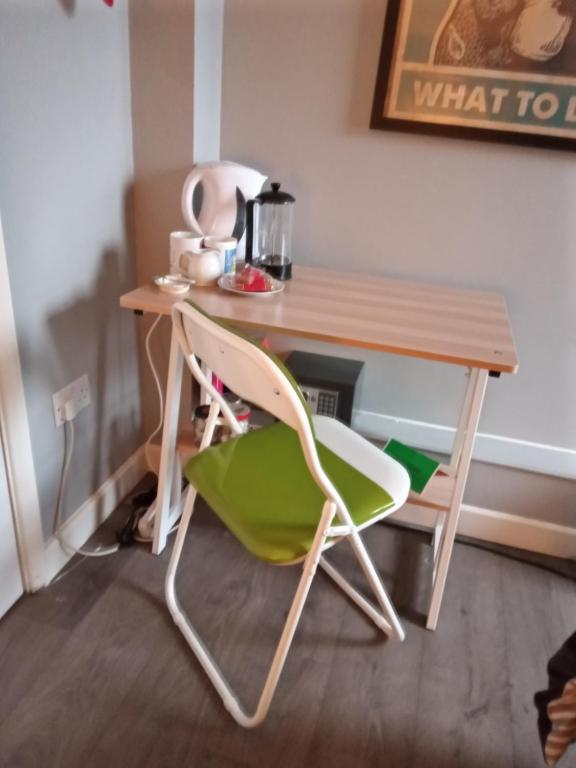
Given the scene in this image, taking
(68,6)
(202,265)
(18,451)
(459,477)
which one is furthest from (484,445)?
(68,6)

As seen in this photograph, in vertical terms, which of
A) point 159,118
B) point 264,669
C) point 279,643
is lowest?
point 264,669

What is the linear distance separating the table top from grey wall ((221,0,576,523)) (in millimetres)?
140

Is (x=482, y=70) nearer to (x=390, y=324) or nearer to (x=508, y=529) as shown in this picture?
(x=390, y=324)

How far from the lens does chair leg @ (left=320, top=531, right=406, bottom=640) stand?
132 cm

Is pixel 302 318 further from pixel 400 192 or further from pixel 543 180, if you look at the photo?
pixel 543 180

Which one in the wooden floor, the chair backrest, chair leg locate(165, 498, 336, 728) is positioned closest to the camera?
the chair backrest

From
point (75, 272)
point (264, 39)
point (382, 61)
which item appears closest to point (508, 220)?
point (382, 61)

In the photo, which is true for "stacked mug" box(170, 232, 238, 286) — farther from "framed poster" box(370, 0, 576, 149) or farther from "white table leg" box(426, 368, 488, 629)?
"white table leg" box(426, 368, 488, 629)

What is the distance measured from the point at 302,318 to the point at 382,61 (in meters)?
0.73

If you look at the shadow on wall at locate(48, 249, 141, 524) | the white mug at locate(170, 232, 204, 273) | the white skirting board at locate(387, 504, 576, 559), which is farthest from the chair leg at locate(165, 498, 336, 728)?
the white skirting board at locate(387, 504, 576, 559)

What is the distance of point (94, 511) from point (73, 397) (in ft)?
1.30

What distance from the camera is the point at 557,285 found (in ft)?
5.12

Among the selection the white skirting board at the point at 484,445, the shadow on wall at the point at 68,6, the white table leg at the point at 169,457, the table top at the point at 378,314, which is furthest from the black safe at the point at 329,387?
the shadow on wall at the point at 68,6

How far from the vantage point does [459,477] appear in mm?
1326
